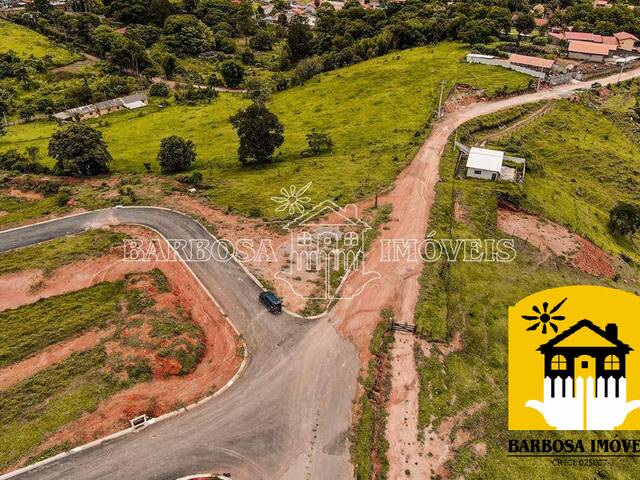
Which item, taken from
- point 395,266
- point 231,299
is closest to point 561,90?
point 395,266

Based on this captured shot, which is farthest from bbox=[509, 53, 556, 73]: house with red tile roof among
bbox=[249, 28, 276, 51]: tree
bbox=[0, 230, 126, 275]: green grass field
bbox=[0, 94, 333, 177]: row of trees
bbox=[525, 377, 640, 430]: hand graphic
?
bbox=[249, 28, 276, 51]: tree

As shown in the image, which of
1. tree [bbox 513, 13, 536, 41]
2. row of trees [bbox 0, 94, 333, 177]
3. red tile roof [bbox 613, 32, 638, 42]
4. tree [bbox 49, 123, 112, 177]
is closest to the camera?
tree [bbox 49, 123, 112, 177]

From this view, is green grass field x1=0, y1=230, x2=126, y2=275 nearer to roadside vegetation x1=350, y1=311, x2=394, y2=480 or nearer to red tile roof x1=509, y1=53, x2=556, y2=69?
roadside vegetation x1=350, y1=311, x2=394, y2=480

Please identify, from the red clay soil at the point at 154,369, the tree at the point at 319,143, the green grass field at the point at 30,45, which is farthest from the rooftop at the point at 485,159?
the green grass field at the point at 30,45

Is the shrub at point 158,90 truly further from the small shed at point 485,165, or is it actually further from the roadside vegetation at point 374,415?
the roadside vegetation at point 374,415

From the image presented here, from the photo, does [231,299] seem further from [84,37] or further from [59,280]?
[84,37]
